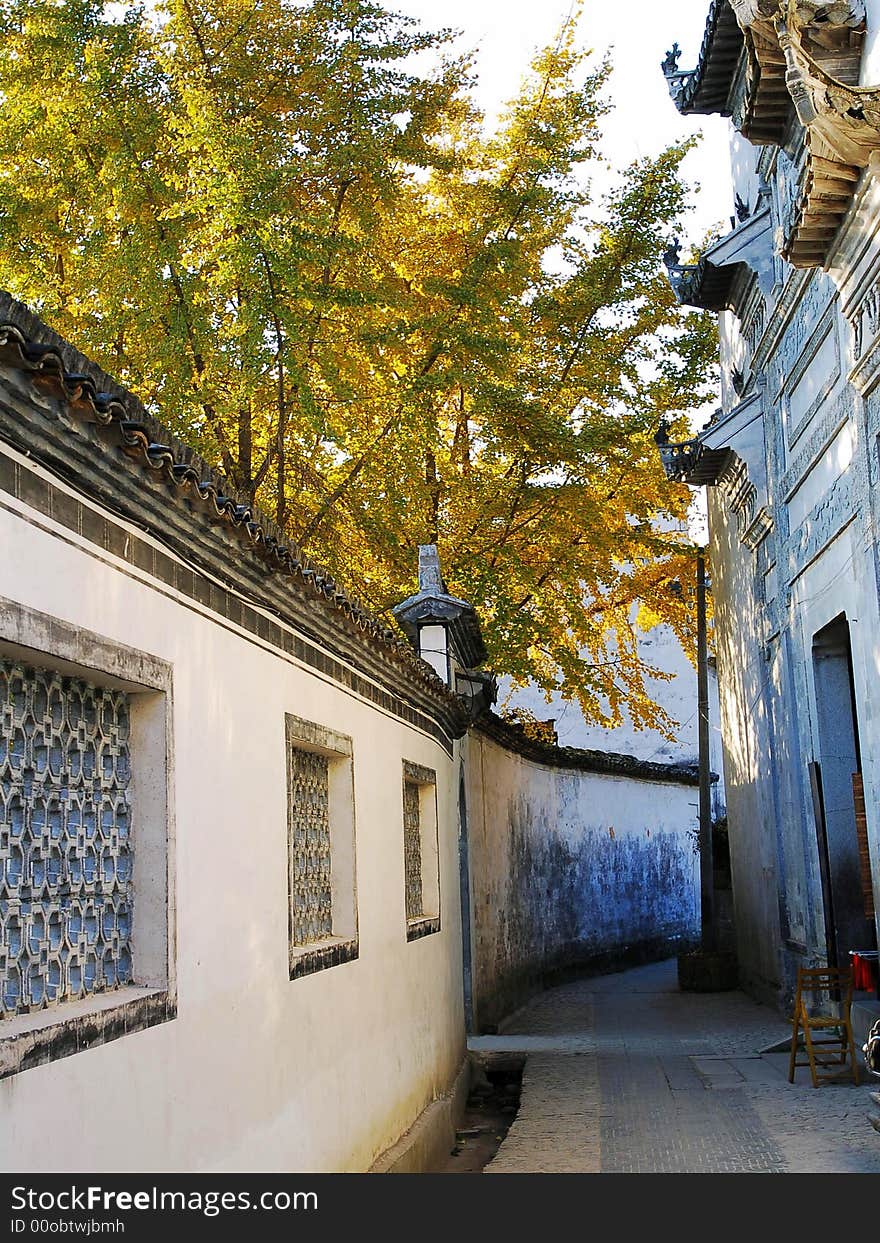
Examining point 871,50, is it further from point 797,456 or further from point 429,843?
point 429,843

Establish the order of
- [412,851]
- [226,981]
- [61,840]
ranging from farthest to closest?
[412,851]
[226,981]
[61,840]

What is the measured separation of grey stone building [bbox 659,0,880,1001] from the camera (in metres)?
7.83

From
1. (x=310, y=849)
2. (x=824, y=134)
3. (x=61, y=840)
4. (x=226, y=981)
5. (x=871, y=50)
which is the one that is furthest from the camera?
(x=871, y=50)

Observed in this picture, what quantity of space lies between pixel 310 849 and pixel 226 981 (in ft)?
5.97

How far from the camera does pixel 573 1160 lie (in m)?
7.50

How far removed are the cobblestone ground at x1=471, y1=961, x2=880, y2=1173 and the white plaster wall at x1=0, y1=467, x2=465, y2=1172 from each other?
1.25 meters

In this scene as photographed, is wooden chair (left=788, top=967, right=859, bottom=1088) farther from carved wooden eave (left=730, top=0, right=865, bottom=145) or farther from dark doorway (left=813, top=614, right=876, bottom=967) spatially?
carved wooden eave (left=730, top=0, right=865, bottom=145)

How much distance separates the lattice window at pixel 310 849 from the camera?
6270 mm

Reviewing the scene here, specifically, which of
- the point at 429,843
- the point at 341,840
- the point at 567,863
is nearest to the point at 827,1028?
the point at 429,843

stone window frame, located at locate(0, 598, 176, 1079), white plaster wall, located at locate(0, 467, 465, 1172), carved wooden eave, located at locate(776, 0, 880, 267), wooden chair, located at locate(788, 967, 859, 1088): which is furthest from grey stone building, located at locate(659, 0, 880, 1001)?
stone window frame, located at locate(0, 598, 176, 1079)

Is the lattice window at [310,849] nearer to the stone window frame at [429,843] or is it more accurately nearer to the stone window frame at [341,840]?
the stone window frame at [341,840]

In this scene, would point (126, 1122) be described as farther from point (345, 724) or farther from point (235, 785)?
point (345, 724)

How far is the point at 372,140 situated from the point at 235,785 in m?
9.17

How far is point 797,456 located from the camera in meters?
11.0
